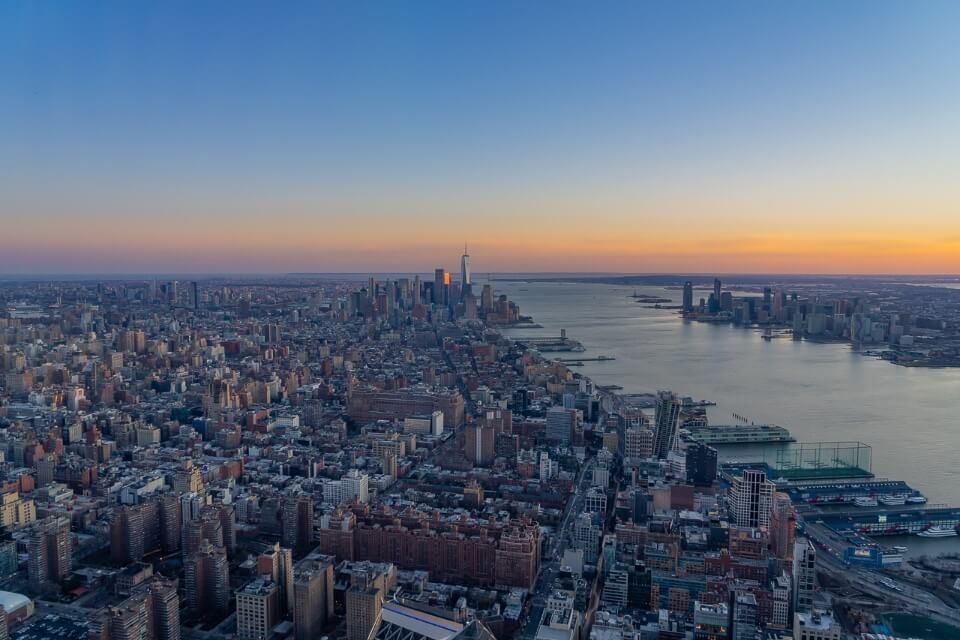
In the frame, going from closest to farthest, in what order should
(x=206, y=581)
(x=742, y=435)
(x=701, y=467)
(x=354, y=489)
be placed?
(x=206, y=581) < (x=354, y=489) < (x=701, y=467) < (x=742, y=435)

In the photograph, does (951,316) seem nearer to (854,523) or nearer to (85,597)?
(854,523)

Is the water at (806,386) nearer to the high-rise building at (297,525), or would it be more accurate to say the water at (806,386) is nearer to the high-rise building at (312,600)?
the high-rise building at (312,600)

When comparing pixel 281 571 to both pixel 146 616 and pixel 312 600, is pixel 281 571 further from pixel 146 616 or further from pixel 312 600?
pixel 146 616

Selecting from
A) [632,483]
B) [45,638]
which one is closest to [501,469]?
[632,483]

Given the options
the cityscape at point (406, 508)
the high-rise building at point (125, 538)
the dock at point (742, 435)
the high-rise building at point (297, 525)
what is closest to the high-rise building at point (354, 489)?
the cityscape at point (406, 508)

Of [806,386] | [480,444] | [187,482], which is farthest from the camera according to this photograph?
[806,386]

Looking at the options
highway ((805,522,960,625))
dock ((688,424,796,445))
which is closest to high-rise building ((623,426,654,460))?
dock ((688,424,796,445))

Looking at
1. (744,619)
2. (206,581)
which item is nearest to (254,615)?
(206,581)
